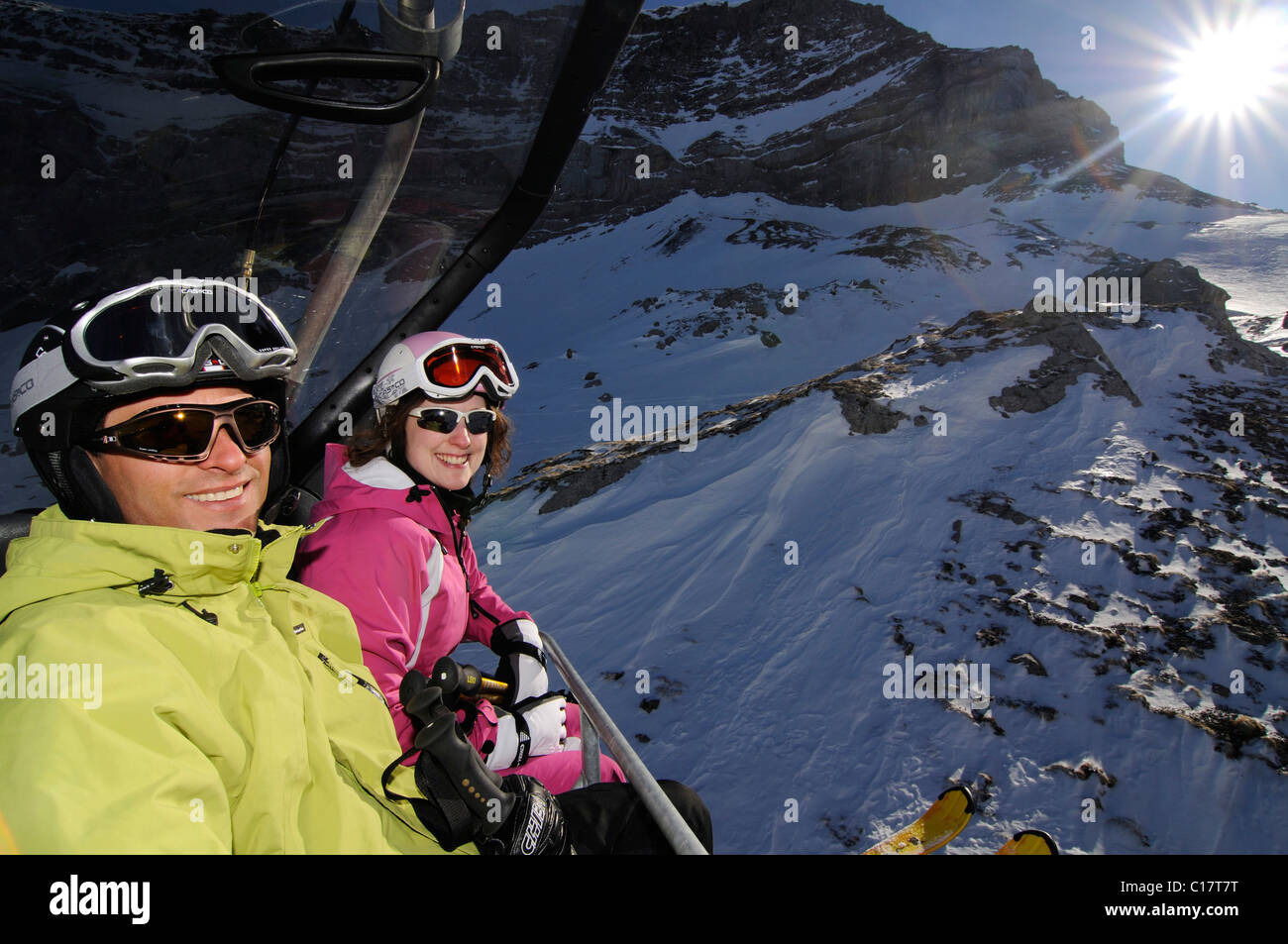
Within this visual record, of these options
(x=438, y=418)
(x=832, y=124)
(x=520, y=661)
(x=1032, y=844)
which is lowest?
(x=1032, y=844)

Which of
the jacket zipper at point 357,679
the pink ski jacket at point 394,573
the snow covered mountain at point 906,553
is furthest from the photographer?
the snow covered mountain at point 906,553

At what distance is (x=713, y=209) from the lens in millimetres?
48688

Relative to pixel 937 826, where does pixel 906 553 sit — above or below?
above

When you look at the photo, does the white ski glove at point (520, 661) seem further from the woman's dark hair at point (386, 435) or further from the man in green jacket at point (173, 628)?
the man in green jacket at point (173, 628)

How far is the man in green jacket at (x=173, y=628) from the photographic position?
0.88m

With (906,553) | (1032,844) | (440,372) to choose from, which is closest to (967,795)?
(1032,844)

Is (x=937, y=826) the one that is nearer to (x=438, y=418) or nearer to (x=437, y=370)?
(x=438, y=418)

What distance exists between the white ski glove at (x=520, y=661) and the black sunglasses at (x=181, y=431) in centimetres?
171

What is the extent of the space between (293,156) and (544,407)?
1871cm

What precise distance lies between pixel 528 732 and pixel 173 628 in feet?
5.32

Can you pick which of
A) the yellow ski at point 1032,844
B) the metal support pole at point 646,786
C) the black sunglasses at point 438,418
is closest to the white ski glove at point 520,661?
the metal support pole at point 646,786

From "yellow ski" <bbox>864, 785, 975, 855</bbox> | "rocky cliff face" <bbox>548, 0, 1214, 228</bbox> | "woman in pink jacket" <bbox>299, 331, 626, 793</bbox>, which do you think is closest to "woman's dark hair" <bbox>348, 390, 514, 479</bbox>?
"woman in pink jacket" <bbox>299, 331, 626, 793</bbox>

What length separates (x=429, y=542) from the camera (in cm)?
228
